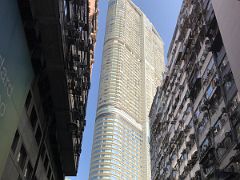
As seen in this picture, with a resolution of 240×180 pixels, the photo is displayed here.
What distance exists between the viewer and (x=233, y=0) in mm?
20688

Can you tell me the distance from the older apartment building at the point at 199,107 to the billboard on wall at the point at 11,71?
13655mm

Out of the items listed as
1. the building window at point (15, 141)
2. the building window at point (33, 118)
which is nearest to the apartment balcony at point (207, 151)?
the building window at point (33, 118)

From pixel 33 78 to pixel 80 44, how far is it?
7989 mm

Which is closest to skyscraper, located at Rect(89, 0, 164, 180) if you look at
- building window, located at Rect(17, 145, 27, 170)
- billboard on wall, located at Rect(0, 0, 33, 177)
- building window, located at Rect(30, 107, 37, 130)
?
building window, located at Rect(30, 107, 37, 130)

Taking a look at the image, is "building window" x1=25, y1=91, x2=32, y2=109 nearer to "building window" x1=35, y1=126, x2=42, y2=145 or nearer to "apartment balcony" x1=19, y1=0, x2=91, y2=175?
"apartment balcony" x1=19, y1=0, x2=91, y2=175

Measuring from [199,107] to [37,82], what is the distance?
15986 mm

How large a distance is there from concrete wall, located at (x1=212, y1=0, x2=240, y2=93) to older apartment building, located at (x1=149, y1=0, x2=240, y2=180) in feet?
11.2

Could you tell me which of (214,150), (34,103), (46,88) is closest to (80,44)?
(46,88)

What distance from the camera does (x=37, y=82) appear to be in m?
21.4

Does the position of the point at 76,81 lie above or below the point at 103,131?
below

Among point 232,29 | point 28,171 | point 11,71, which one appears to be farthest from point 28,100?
point 232,29

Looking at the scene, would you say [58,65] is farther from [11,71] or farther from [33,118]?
[11,71]

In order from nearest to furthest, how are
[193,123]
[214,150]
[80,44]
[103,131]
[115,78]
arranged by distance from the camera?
[214,150] < [80,44] < [193,123] < [103,131] < [115,78]

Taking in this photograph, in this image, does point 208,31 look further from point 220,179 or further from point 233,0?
point 220,179
